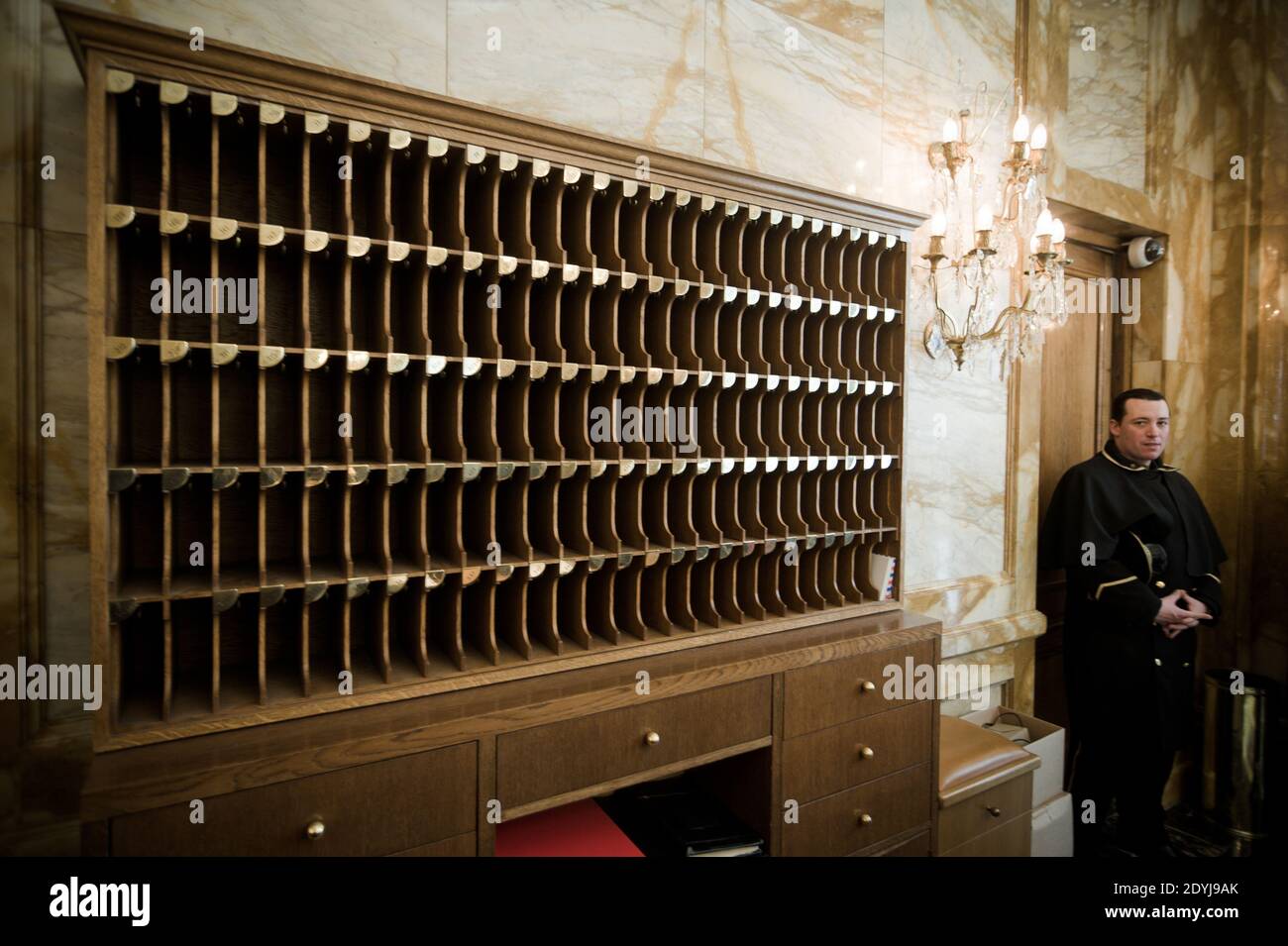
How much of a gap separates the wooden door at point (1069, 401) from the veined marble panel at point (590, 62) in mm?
2509

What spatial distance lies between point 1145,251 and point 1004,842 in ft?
11.2

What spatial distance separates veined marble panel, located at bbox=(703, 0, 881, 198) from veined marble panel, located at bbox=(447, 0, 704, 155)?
11 centimetres

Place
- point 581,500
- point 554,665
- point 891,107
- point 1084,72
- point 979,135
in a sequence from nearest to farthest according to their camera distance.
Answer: point 554,665
point 581,500
point 891,107
point 979,135
point 1084,72

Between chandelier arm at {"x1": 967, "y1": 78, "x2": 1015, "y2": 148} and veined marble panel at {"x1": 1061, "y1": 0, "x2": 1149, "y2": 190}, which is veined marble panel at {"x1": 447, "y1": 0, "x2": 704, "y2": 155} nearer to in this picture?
chandelier arm at {"x1": 967, "y1": 78, "x2": 1015, "y2": 148}

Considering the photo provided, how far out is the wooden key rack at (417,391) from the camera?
137 cm

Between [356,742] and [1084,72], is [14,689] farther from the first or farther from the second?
[1084,72]

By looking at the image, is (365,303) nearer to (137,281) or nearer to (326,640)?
(137,281)

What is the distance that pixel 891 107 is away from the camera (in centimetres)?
290

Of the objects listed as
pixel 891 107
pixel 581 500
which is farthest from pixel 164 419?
pixel 891 107

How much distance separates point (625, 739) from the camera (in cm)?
167

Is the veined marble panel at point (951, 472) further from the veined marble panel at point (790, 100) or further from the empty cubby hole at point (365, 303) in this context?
the empty cubby hole at point (365, 303)

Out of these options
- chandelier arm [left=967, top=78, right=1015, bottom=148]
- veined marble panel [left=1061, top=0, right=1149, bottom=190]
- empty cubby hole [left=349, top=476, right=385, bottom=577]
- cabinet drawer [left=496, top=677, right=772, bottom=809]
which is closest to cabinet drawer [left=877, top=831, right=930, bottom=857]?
cabinet drawer [left=496, top=677, right=772, bottom=809]

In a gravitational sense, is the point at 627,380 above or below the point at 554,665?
above
